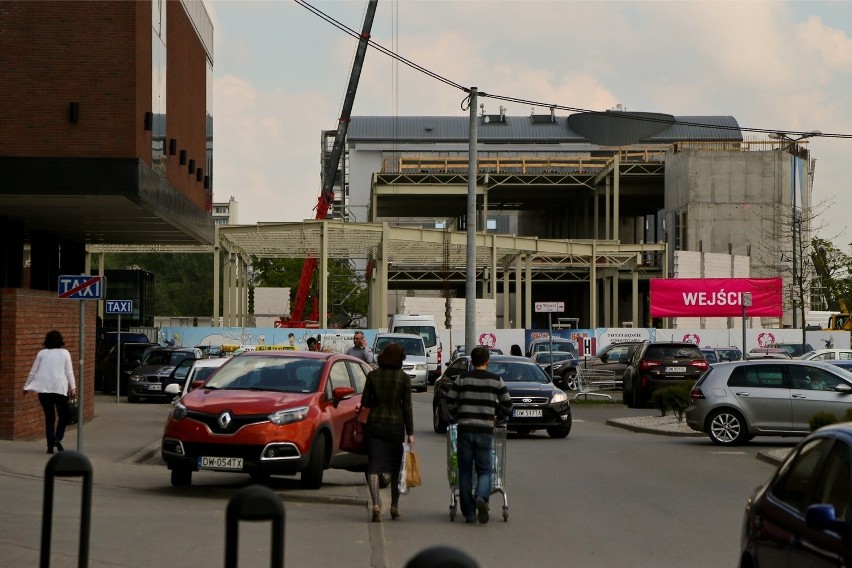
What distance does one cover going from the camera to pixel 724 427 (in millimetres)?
23172

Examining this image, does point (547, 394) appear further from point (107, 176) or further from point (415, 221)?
point (415, 221)

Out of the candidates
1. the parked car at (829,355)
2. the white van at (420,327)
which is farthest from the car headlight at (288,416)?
the white van at (420,327)

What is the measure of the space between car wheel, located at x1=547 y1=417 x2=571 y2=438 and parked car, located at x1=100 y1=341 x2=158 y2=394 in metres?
20.5

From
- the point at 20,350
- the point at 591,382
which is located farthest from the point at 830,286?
the point at 20,350

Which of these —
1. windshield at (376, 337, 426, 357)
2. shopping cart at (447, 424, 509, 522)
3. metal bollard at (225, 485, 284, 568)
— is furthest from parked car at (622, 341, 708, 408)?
metal bollard at (225, 485, 284, 568)

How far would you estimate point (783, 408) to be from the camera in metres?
22.5

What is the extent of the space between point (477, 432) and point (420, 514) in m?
1.40

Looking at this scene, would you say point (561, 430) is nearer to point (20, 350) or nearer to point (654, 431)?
point (654, 431)

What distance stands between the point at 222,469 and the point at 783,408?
1159 cm

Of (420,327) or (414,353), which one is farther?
(420,327)

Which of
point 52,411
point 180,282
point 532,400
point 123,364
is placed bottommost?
point 123,364

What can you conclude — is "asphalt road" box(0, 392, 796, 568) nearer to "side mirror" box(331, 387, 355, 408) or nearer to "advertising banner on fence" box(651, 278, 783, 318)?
"side mirror" box(331, 387, 355, 408)

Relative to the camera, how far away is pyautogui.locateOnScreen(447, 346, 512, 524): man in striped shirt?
12648mm

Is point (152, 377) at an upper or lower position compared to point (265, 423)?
lower
